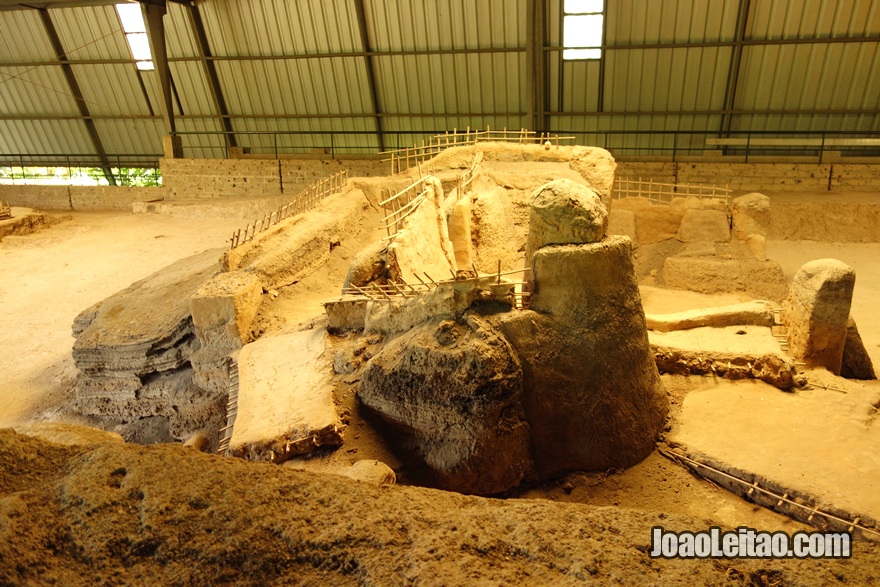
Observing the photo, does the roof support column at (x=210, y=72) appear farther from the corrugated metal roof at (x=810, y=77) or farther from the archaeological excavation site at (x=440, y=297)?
the corrugated metal roof at (x=810, y=77)

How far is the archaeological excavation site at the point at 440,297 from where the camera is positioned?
8.41 ft

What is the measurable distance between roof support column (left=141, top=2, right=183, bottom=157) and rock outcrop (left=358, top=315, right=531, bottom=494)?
1429 cm

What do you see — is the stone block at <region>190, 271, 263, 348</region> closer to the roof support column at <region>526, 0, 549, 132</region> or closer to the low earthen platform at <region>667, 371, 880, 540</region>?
the low earthen platform at <region>667, 371, 880, 540</region>

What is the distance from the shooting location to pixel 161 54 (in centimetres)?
1694

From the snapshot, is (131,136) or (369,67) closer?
(369,67)

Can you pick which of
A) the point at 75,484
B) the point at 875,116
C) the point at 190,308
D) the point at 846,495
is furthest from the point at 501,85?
the point at 75,484

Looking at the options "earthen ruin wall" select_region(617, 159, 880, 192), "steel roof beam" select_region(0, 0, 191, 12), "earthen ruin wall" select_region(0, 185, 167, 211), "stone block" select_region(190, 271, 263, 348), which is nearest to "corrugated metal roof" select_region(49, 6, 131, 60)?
"steel roof beam" select_region(0, 0, 191, 12)

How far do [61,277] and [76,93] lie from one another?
9.66m

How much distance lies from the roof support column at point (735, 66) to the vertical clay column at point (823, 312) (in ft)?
31.9

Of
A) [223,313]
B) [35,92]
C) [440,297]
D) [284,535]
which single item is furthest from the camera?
[35,92]

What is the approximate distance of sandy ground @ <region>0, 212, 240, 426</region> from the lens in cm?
997

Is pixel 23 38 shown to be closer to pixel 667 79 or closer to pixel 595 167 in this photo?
pixel 595 167

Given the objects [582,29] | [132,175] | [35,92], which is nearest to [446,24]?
[582,29]

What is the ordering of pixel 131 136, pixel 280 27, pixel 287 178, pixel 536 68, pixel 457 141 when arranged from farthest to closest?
1. pixel 131 136
2. pixel 280 27
3. pixel 287 178
4. pixel 536 68
5. pixel 457 141
